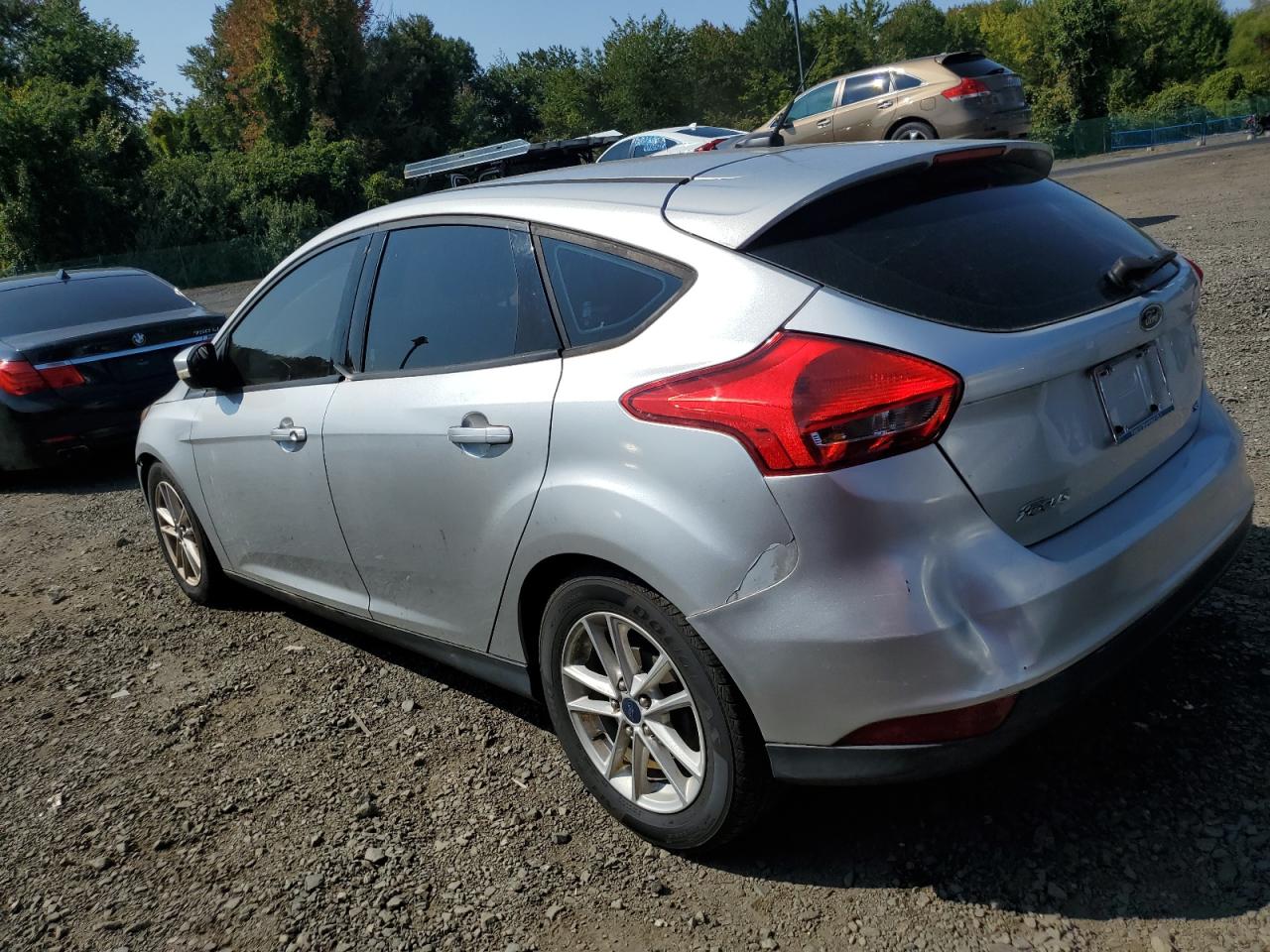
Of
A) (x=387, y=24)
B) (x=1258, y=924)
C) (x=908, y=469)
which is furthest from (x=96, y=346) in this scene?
(x=387, y=24)

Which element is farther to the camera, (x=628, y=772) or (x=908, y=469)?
(x=628, y=772)

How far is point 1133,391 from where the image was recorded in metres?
2.63

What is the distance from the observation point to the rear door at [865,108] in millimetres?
16500

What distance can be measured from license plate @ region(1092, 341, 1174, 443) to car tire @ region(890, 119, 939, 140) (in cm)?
1402

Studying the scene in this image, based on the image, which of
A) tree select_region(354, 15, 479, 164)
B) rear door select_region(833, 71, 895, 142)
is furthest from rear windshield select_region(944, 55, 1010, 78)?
tree select_region(354, 15, 479, 164)

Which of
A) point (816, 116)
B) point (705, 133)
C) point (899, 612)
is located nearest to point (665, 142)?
point (705, 133)

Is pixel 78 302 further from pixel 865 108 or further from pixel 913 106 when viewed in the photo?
pixel 865 108

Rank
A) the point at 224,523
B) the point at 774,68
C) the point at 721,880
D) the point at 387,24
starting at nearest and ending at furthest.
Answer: the point at 721,880 → the point at 224,523 → the point at 387,24 → the point at 774,68

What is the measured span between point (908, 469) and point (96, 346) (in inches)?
261

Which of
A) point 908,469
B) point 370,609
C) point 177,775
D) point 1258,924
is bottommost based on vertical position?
point 1258,924

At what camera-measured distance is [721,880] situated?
2.69m

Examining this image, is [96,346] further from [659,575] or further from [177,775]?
[659,575]

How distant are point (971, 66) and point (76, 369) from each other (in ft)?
43.0

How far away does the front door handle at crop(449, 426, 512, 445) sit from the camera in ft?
9.27
